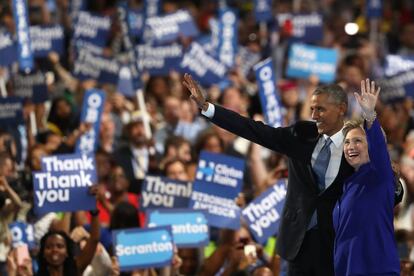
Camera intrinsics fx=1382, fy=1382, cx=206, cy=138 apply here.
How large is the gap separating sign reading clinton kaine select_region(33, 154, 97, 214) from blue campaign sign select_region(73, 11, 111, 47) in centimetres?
525

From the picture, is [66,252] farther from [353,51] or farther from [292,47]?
[353,51]

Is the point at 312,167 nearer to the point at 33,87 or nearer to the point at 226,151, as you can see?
the point at 226,151

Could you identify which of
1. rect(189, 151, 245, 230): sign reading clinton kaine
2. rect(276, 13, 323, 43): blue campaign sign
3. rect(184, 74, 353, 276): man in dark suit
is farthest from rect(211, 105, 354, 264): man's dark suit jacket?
rect(276, 13, 323, 43): blue campaign sign

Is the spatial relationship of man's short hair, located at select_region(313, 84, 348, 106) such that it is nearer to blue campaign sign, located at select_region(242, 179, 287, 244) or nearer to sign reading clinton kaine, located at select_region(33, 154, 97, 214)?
blue campaign sign, located at select_region(242, 179, 287, 244)

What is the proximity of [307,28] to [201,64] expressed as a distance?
7.72 ft

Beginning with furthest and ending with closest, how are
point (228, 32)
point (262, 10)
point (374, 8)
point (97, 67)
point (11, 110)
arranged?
point (374, 8), point (262, 10), point (228, 32), point (97, 67), point (11, 110)

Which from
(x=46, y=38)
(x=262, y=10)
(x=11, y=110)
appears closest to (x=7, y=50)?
(x=11, y=110)

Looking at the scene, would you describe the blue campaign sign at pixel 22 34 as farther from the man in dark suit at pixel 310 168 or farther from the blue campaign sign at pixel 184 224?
the man in dark suit at pixel 310 168

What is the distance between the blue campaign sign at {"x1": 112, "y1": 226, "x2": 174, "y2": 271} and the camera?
363 inches

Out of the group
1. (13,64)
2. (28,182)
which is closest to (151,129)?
(13,64)

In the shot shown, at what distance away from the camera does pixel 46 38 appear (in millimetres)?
14234

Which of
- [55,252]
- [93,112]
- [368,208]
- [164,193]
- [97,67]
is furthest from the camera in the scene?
[97,67]

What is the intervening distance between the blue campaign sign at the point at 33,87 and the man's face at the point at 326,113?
5.01 meters

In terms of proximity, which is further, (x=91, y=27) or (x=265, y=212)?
(x=91, y=27)
